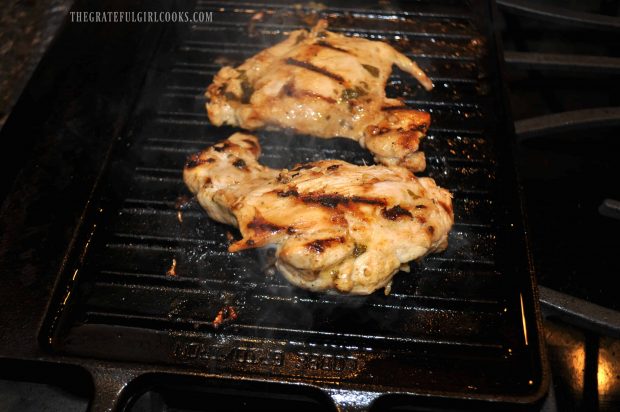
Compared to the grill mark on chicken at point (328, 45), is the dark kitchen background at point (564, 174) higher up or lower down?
lower down

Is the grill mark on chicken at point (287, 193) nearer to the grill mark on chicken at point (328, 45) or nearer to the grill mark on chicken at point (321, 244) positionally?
the grill mark on chicken at point (321, 244)

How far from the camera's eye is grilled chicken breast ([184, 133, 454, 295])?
8.43 feet

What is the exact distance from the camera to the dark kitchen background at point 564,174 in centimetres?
271

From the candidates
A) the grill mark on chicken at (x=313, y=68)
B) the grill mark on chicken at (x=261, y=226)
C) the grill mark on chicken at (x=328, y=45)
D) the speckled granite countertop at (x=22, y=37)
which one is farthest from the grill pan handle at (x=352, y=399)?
the speckled granite countertop at (x=22, y=37)

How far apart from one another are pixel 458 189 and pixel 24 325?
2439 mm

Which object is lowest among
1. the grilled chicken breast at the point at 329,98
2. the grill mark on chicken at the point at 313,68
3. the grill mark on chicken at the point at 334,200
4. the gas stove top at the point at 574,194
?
the gas stove top at the point at 574,194

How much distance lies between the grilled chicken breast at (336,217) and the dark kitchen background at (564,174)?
77 cm

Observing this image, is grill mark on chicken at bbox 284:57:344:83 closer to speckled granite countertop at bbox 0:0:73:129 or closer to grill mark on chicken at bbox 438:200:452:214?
grill mark on chicken at bbox 438:200:452:214

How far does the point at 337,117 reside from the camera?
3303 mm

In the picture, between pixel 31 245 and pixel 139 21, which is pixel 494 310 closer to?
pixel 31 245

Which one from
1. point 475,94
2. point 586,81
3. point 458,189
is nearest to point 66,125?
point 458,189

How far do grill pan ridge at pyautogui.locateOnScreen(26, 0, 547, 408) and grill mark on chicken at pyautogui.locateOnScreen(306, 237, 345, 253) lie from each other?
1.13 feet

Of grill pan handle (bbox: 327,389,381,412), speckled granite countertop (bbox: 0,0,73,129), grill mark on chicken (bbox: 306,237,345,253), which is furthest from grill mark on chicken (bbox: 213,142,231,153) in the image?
speckled granite countertop (bbox: 0,0,73,129)

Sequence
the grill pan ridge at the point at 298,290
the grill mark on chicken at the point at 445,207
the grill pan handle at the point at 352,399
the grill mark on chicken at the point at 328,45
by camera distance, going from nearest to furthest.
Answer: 1. the grill pan handle at the point at 352,399
2. the grill pan ridge at the point at 298,290
3. the grill mark on chicken at the point at 445,207
4. the grill mark on chicken at the point at 328,45
